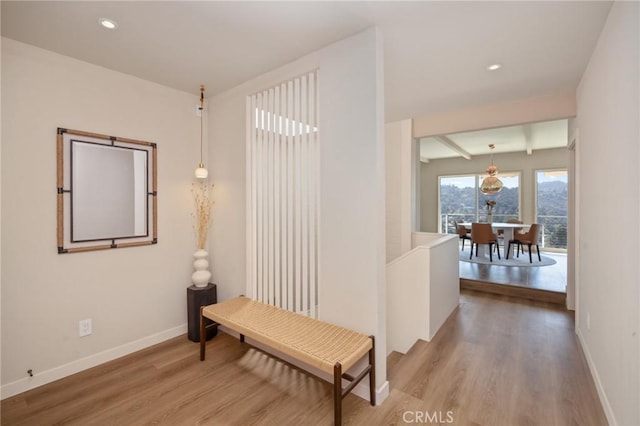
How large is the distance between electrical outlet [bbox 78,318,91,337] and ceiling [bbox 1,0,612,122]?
2102mm

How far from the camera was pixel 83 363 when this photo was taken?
2.34 metres

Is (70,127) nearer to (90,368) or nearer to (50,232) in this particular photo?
(50,232)

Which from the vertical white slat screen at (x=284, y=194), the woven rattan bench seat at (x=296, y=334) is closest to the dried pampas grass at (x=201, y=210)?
the vertical white slat screen at (x=284, y=194)

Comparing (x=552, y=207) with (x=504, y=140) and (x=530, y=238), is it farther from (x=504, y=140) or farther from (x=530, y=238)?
(x=504, y=140)

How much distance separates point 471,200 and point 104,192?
8.40 meters

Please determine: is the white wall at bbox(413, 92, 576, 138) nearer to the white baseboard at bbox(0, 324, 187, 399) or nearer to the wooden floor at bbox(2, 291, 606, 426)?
the wooden floor at bbox(2, 291, 606, 426)

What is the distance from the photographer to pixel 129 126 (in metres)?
2.60

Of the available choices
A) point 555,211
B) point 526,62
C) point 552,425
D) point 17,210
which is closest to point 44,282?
point 17,210

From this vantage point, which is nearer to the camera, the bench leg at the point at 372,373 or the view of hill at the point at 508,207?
the bench leg at the point at 372,373

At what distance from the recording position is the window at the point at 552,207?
23.5 feet

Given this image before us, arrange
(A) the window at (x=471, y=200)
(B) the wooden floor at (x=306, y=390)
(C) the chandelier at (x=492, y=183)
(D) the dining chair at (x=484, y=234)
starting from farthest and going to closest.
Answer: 1. (A) the window at (x=471, y=200)
2. (C) the chandelier at (x=492, y=183)
3. (D) the dining chair at (x=484, y=234)
4. (B) the wooden floor at (x=306, y=390)

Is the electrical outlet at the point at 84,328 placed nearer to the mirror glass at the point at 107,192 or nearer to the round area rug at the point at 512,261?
the mirror glass at the point at 107,192

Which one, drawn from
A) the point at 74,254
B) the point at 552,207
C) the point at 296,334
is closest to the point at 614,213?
the point at 296,334

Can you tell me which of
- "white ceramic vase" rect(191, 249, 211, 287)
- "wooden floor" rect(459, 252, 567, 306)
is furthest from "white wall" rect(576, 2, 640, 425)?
"white ceramic vase" rect(191, 249, 211, 287)
